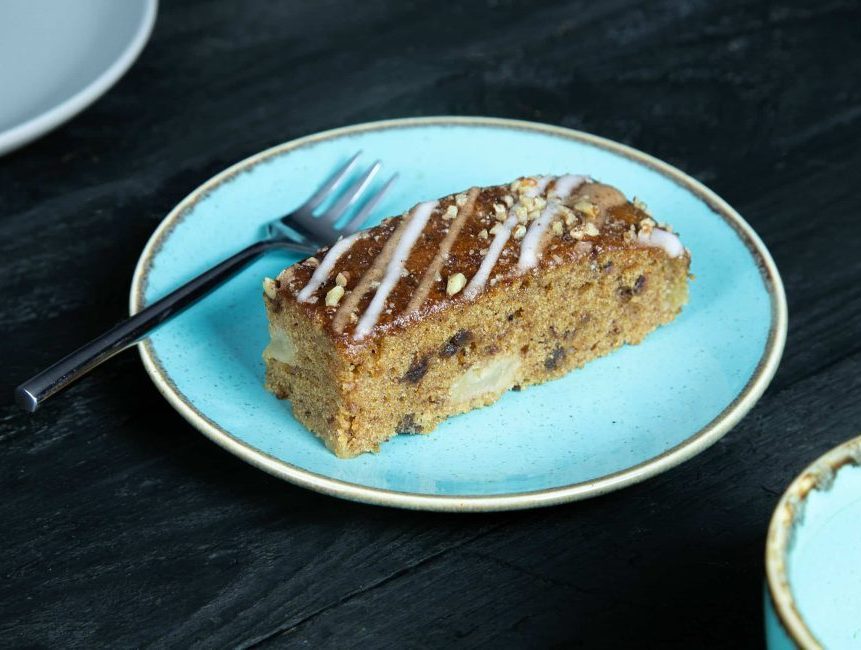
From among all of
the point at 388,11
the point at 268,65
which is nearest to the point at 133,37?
the point at 268,65

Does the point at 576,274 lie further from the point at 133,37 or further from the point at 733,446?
the point at 133,37

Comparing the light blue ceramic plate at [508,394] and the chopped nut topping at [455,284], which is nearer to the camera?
the light blue ceramic plate at [508,394]

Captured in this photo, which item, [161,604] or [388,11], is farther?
[388,11]

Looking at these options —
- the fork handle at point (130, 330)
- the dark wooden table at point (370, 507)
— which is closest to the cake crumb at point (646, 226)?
the dark wooden table at point (370, 507)

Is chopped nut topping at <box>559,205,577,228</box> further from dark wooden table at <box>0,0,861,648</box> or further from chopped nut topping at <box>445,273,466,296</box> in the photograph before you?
dark wooden table at <box>0,0,861,648</box>

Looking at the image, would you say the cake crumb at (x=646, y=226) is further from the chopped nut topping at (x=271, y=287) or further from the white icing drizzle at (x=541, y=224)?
the chopped nut topping at (x=271, y=287)

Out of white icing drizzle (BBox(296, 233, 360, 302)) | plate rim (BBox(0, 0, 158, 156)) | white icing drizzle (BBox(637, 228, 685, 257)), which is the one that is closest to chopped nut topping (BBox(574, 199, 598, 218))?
white icing drizzle (BBox(637, 228, 685, 257))

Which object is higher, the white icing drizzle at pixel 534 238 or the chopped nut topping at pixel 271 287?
the white icing drizzle at pixel 534 238
